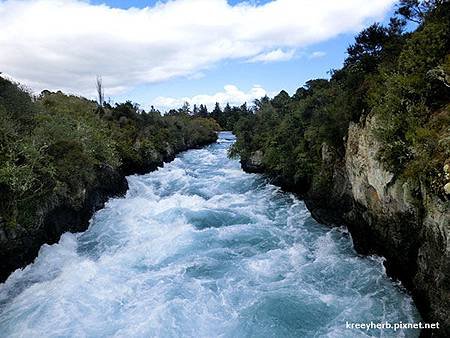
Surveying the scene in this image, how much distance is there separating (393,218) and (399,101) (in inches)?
172

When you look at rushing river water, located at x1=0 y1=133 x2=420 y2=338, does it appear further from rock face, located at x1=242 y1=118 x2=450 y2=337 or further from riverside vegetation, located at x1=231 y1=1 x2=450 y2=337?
riverside vegetation, located at x1=231 y1=1 x2=450 y2=337

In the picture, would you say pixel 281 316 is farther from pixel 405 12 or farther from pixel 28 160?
pixel 405 12

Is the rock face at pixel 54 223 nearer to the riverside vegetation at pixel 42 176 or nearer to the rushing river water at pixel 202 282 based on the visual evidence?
the riverside vegetation at pixel 42 176

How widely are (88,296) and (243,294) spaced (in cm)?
599

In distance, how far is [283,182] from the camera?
32.3 metres

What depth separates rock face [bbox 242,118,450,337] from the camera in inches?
424

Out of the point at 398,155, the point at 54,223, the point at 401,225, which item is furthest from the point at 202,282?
the point at 54,223

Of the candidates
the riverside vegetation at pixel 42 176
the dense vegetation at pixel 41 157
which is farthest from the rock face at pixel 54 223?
the dense vegetation at pixel 41 157

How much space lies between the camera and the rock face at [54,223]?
16094 millimetres

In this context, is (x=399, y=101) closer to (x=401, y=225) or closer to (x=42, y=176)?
(x=401, y=225)

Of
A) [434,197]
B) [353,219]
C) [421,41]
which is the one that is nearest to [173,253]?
[353,219]

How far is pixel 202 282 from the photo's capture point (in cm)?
1617

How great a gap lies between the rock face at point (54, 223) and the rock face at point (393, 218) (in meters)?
14.7

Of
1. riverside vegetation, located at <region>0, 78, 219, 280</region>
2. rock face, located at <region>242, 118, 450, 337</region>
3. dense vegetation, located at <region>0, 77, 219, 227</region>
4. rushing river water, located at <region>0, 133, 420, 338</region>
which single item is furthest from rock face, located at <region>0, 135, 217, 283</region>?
rock face, located at <region>242, 118, 450, 337</region>
